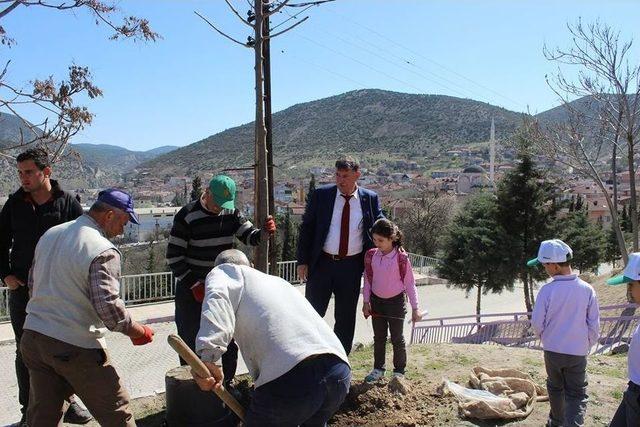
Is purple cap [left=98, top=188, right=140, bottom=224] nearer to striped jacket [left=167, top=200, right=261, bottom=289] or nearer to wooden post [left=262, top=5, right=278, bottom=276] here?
striped jacket [left=167, top=200, right=261, bottom=289]

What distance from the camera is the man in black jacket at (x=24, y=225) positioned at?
4.07 metres

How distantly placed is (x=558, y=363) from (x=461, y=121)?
13083cm

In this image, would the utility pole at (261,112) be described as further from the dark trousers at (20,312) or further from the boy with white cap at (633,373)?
the boy with white cap at (633,373)

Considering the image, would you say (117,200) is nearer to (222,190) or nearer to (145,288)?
(222,190)

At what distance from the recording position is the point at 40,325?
3008 millimetres

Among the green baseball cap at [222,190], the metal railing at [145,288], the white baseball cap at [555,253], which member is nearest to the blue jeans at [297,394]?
A: the green baseball cap at [222,190]

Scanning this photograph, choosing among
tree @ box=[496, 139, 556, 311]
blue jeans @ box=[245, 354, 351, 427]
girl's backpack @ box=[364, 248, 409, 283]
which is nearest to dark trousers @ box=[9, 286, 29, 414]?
blue jeans @ box=[245, 354, 351, 427]

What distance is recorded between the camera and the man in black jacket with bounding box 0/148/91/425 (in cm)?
407

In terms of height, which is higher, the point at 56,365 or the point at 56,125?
the point at 56,125

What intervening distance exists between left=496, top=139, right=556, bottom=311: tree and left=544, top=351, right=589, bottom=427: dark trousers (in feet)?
56.2

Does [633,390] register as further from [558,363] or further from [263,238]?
[263,238]

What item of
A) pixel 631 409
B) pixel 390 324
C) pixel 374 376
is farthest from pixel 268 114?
pixel 631 409

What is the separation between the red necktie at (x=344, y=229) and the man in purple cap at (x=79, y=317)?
6.85 ft

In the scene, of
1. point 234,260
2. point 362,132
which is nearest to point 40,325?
point 234,260
